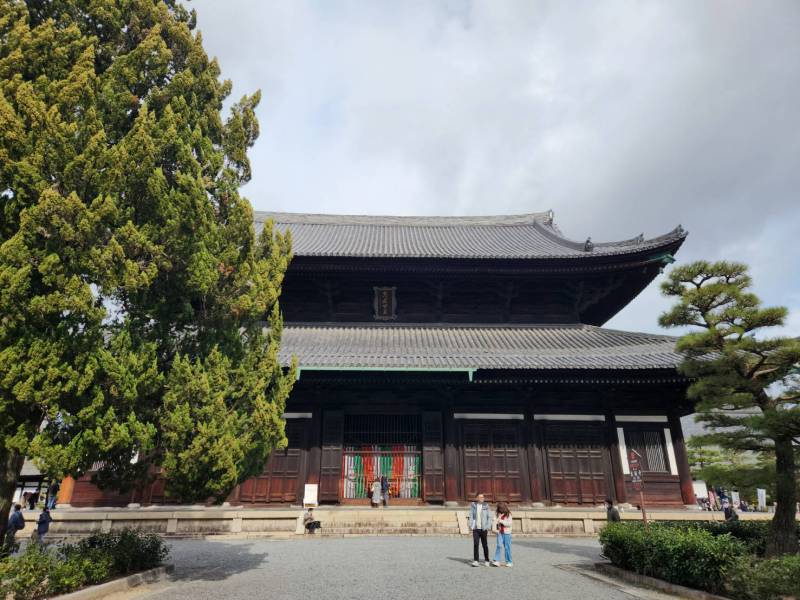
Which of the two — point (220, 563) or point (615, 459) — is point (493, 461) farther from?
point (220, 563)

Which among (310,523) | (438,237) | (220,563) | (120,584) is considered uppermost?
(438,237)

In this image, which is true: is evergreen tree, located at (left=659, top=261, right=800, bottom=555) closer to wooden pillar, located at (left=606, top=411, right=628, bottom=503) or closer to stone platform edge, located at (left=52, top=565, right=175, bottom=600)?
wooden pillar, located at (left=606, top=411, right=628, bottom=503)

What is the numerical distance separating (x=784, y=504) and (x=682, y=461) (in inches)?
303

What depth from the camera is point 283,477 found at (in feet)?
49.4

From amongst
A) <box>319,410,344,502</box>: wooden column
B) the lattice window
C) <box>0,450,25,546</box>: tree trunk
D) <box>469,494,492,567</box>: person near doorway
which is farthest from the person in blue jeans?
<box>0,450,25,546</box>: tree trunk

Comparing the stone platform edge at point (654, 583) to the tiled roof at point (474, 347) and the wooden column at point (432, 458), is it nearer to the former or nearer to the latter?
the tiled roof at point (474, 347)

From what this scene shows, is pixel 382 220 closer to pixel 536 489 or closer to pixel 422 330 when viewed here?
pixel 422 330

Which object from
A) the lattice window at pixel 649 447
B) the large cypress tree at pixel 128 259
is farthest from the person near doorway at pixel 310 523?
the lattice window at pixel 649 447

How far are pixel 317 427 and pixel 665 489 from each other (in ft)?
39.1

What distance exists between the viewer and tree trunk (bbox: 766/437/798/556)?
8039mm

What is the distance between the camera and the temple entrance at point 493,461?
15023 millimetres

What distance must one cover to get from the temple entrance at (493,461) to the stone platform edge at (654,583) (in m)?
5.70

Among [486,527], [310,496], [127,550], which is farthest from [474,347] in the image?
[127,550]

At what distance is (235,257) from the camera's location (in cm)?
787
